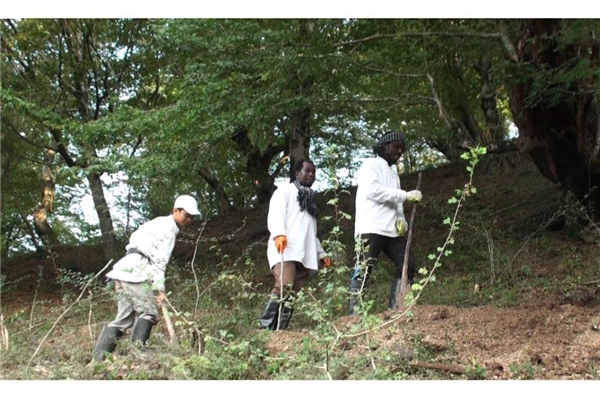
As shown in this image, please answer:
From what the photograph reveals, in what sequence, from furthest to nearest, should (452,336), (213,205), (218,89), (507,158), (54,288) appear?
(213,205) < (507,158) < (54,288) < (218,89) < (452,336)

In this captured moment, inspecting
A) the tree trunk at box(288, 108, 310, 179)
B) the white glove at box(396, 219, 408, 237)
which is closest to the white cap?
the white glove at box(396, 219, 408, 237)

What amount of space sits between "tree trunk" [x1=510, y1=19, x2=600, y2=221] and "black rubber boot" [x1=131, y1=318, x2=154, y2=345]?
A: 13.2 feet

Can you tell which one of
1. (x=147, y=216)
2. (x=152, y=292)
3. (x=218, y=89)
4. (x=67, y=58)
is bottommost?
(x=152, y=292)

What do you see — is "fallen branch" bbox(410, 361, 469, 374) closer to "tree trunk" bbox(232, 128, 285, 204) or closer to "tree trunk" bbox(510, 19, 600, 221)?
"tree trunk" bbox(510, 19, 600, 221)

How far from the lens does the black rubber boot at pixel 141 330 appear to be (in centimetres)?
450

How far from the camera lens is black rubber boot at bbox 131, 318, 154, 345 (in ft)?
14.8

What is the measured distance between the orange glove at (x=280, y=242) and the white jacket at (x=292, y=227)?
9cm

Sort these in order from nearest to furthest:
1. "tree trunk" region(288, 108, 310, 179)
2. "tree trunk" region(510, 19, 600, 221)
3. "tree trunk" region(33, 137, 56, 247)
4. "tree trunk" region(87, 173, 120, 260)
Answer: "tree trunk" region(510, 19, 600, 221) < "tree trunk" region(288, 108, 310, 179) < "tree trunk" region(87, 173, 120, 260) < "tree trunk" region(33, 137, 56, 247)

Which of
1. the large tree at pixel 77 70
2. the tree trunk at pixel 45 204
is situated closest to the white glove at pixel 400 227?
the large tree at pixel 77 70

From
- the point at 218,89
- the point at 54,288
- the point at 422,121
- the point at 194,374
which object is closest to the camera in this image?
the point at 194,374

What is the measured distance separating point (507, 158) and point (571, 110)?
5.18 m

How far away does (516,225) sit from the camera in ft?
29.5

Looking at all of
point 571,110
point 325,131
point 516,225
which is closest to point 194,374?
point 571,110

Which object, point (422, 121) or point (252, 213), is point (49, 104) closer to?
point (252, 213)
